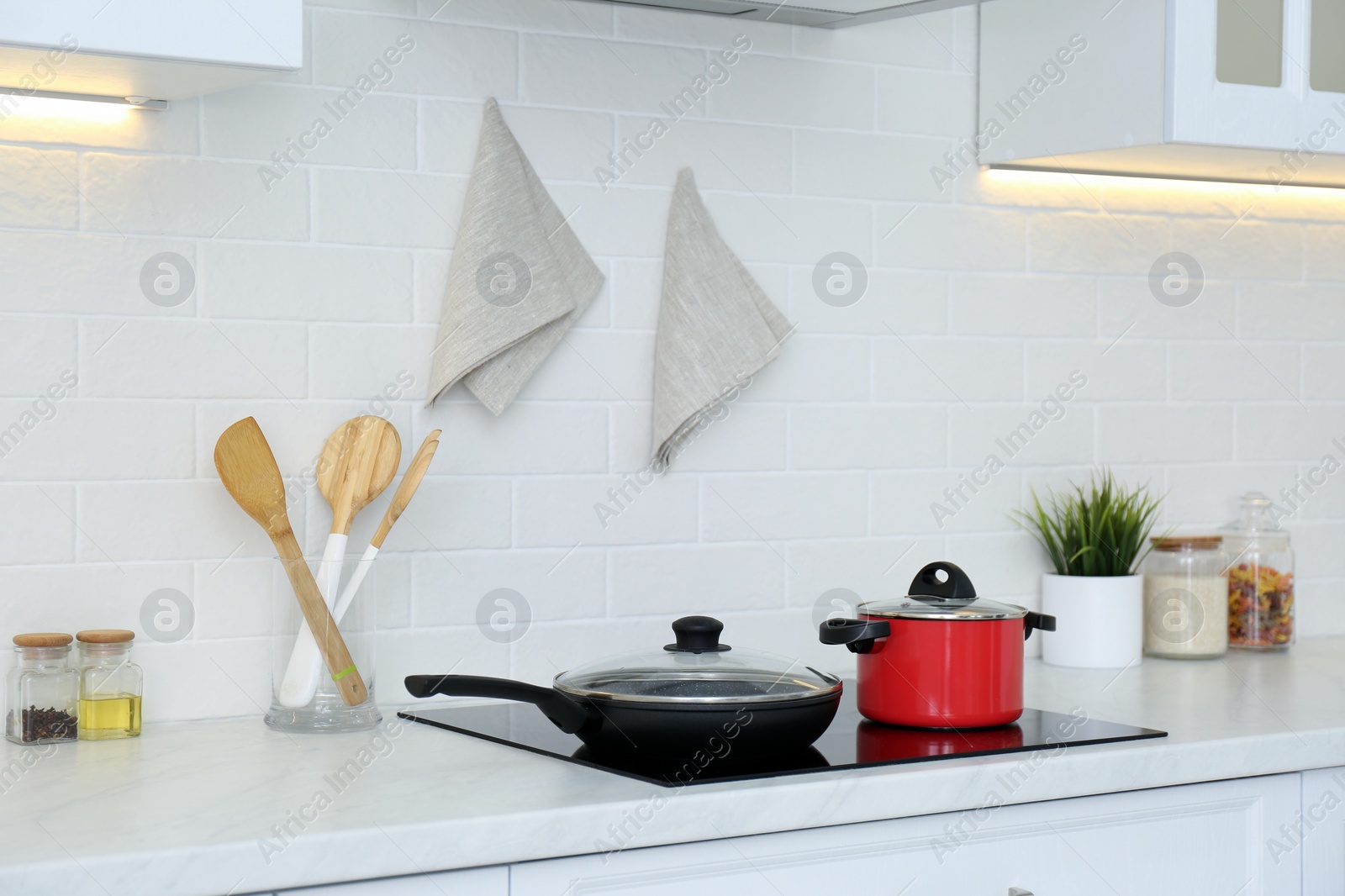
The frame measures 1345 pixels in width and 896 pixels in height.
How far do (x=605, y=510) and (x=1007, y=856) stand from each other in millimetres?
664

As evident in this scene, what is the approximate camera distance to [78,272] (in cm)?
150

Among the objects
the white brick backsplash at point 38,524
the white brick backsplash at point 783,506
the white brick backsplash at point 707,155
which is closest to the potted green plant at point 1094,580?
the white brick backsplash at point 783,506

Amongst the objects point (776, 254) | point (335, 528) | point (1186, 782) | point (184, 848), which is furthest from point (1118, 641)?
point (184, 848)

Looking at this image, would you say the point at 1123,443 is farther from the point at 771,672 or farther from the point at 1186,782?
the point at 771,672

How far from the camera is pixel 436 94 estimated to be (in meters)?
1.67

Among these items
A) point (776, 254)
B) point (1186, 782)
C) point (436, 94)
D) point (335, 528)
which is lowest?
point (1186, 782)

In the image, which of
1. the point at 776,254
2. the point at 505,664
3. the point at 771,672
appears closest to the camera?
the point at 771,672

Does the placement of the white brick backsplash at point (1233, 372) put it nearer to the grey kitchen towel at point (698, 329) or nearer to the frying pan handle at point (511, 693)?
the grey kitchen towel at point (698, 329)

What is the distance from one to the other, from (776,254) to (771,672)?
0.69 m

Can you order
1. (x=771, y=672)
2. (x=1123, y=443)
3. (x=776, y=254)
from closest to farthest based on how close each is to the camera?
(x=771, y=672), (x=776, y=254), (x=1123, y=443)

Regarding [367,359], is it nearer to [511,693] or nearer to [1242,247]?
[511,693]

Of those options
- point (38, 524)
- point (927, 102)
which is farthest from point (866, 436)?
point (38, 524)

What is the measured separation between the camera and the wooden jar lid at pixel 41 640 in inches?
55.4

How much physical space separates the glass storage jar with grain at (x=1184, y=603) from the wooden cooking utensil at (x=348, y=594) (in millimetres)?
1064
